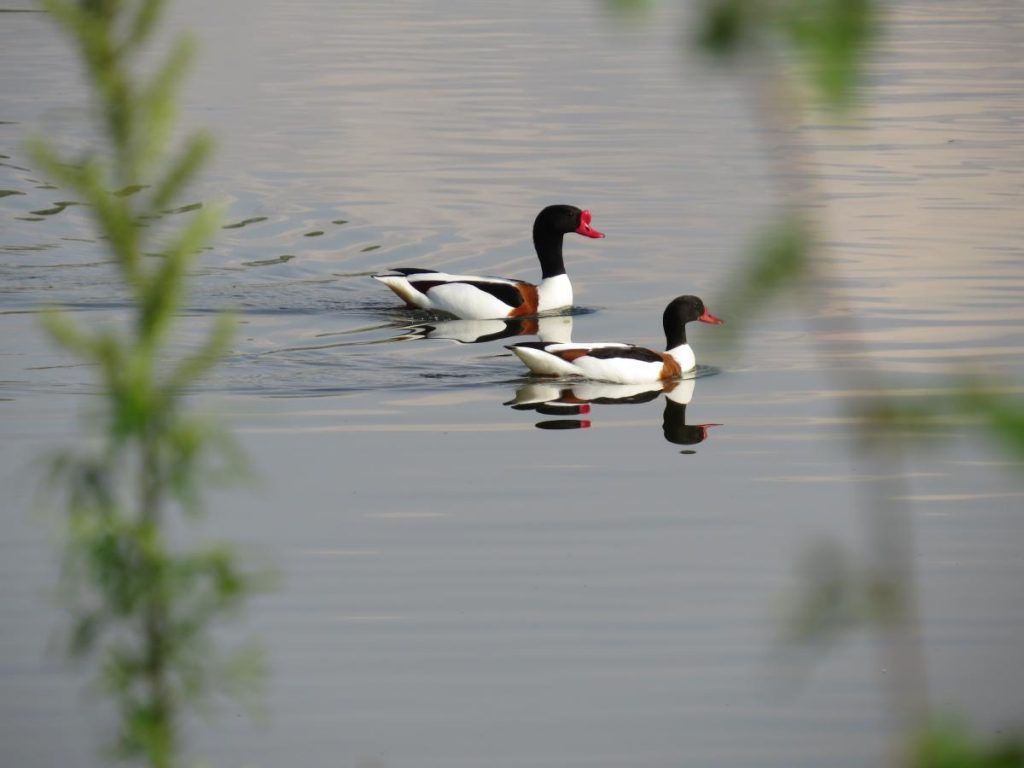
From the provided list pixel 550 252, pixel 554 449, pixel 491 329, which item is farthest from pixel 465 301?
pixel 554 449

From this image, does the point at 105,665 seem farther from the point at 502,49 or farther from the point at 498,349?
the point at 502,49

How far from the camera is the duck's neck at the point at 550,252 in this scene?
1622cm

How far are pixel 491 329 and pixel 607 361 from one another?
10.7 ft

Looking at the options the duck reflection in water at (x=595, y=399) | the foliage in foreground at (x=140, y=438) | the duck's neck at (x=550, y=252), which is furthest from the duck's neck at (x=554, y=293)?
the foliage in foreground at (x=140, y=438)

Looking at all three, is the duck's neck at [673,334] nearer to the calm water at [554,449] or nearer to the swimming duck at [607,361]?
the swimming duck at [607,361]

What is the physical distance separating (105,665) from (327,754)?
12.1 feet

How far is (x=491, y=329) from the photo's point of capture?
51.1ft

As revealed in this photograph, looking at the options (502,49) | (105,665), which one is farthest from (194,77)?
(105,665)

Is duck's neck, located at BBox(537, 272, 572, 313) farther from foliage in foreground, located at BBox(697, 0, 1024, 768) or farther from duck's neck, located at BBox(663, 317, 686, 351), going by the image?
foliage in foreground, located at BBox(697, 0, 1024, 768)

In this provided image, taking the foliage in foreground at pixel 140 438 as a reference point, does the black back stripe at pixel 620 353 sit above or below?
below

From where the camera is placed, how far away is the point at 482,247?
19.0 m

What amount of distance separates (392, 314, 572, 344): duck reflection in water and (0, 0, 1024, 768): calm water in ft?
0.32

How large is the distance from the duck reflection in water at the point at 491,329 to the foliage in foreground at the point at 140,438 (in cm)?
1205

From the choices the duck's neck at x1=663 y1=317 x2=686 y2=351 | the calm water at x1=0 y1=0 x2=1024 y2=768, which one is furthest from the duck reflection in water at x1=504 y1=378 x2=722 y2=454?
the duck's neck at x1=663 y1=317 x2=686 y2=351
